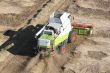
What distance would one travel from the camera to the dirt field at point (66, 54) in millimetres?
24516

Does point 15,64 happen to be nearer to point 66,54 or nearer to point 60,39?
point 60,39

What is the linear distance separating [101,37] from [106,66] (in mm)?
4976

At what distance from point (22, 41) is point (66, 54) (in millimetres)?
4187

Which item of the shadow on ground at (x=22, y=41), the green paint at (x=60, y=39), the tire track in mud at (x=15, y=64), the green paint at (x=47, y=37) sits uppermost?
the green paint at (x=47, y=37)

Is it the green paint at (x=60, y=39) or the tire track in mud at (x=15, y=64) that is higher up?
the green paint at (x=60, y=39)

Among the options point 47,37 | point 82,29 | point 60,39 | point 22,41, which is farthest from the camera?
point 82,29

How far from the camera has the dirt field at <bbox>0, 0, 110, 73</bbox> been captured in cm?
2452

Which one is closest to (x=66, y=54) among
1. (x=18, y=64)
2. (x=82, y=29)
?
(x=82, y=29)

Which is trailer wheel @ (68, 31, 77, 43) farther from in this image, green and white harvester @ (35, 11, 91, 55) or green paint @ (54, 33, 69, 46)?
green paint @ (54, 33, 69, 46)

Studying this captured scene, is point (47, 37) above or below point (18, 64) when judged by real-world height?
above

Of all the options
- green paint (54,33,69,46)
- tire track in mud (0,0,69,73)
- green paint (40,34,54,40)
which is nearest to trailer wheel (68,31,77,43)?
green paint (54,33,69,46)

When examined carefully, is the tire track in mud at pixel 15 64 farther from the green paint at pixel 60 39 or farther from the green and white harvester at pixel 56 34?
the green paint at pixel 60 39

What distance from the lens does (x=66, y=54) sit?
26.4 metres

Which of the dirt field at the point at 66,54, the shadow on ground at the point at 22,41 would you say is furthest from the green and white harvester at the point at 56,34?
the shadow on ground at the point at 22,41
